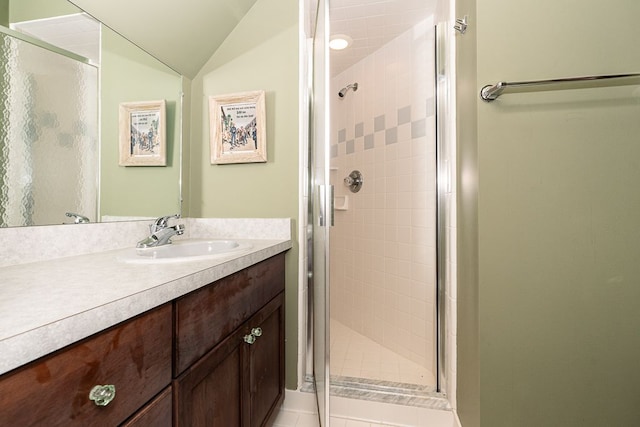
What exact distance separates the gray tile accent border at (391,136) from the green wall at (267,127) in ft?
2.68

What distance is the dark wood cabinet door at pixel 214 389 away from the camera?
0.67 metres

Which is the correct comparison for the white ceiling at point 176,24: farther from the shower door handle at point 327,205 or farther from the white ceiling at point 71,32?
the shower door handle at point 327,205

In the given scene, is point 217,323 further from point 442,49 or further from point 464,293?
point 442,49

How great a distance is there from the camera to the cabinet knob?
0.45 m

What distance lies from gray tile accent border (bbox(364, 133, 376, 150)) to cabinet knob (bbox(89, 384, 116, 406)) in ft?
6.46

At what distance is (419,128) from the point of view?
1.75m

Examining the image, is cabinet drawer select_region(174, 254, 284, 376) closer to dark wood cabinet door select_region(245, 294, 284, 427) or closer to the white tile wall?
dark wood cabinet door select_region(245, 294, 284, 427)

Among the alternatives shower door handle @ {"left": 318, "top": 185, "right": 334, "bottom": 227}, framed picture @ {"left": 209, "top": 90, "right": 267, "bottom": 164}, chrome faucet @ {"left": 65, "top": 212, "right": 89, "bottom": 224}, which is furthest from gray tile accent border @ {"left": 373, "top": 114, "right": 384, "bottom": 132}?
chrome faucet @ {"left": 65, "top": 212, "right": 89, "bottom": 224}

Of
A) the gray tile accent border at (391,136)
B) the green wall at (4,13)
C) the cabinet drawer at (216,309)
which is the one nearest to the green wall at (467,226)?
the gray tile accent border at (391,136)

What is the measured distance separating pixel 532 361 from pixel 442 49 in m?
1.45

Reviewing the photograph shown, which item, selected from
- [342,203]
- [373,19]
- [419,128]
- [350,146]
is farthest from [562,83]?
[342,203]

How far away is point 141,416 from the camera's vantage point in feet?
1.76

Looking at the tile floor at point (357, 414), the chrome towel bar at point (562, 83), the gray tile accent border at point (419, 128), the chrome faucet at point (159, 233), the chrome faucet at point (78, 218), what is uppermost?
the gray tile accent border at point (419, 128)

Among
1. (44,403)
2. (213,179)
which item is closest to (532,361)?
(44,403)
